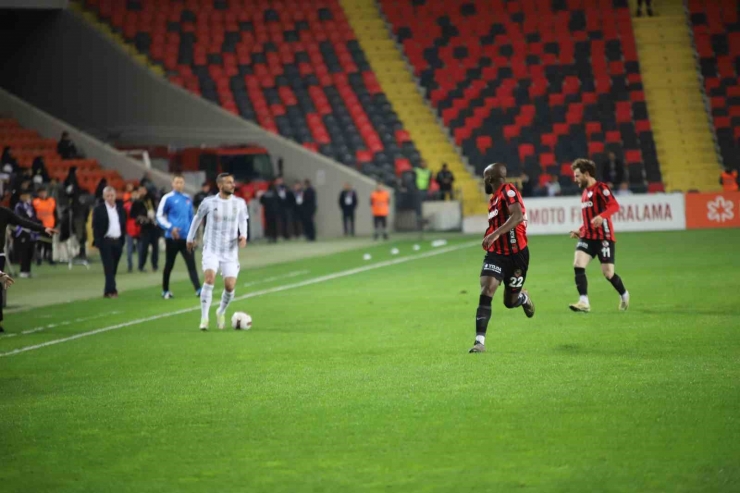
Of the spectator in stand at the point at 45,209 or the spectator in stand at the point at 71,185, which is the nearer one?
the spectator in stand at the point at 45,209

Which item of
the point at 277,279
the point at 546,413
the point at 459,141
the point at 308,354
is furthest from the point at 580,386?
the point at 459,141

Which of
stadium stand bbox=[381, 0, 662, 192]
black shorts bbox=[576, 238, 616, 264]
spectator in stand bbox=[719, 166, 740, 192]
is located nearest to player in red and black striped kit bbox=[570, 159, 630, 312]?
black shorts bbox=[576, 238, 616, 264]

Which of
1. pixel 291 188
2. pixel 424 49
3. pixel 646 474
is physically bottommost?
pixel 646 474

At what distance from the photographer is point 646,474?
731 cm

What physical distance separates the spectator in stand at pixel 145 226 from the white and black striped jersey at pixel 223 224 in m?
11.2

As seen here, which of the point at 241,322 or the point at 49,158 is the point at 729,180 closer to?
the point at 49,158

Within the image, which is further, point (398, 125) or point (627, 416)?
point (398, 125)

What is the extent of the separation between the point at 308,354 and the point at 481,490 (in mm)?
6399

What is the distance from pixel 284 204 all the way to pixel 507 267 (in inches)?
1109

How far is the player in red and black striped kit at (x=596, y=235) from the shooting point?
1645 centimetres

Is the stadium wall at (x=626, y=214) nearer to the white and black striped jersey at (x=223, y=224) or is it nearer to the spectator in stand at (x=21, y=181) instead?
the spectator in stand at (x=21, y=181)

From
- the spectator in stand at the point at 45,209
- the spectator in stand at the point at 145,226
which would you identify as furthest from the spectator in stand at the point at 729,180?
the spectator in stand at the point at 45,209

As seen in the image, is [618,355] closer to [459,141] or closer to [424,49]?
[459,141]

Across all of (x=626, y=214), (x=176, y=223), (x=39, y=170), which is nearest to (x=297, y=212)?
(x=39, y=170)
